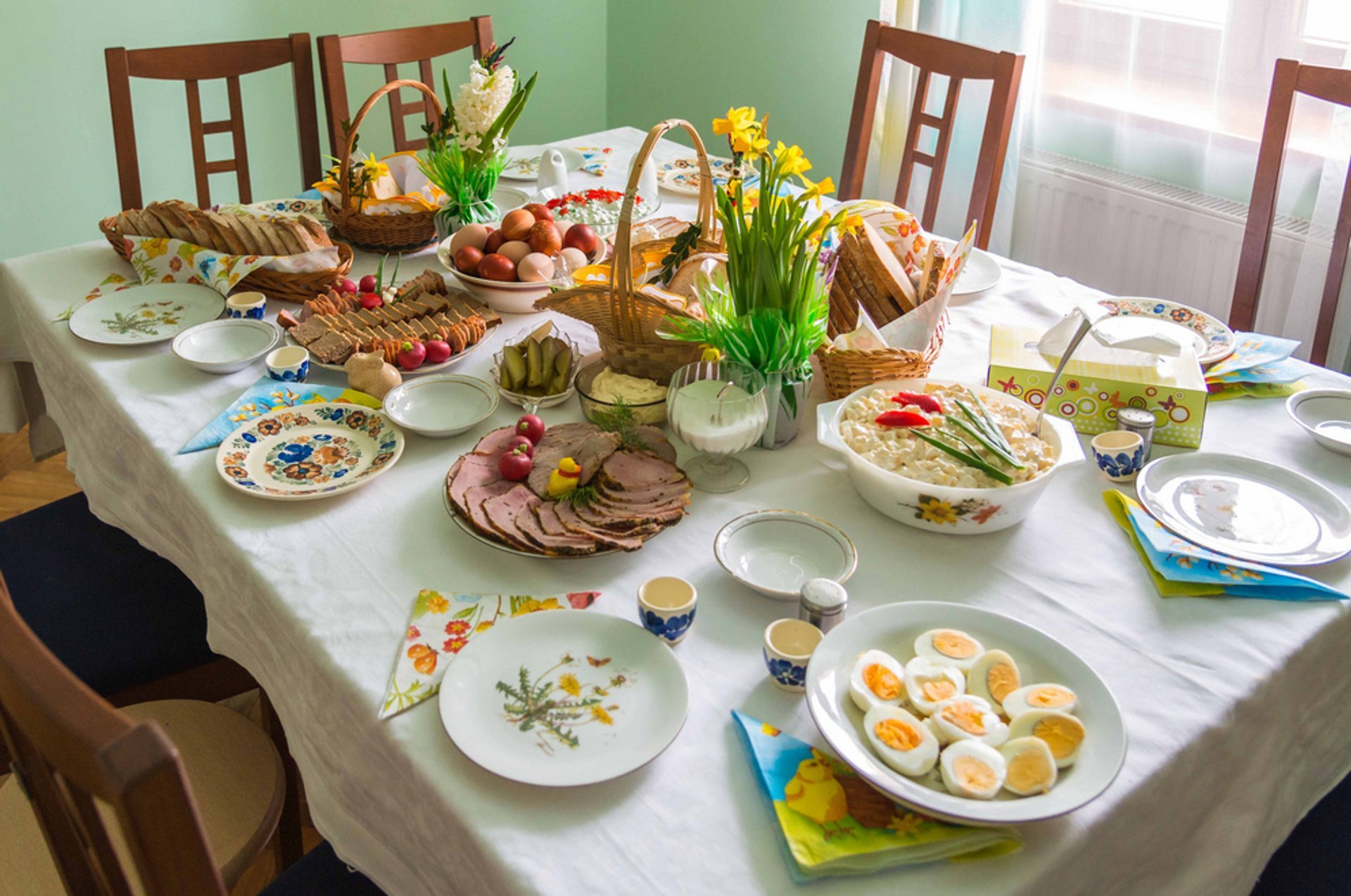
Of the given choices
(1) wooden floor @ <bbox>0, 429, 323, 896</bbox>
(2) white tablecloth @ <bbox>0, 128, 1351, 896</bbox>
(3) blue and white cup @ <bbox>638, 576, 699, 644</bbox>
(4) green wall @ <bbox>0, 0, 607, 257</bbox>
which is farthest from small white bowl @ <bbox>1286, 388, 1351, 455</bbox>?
(4) green wall @ <bbox>0, 0, 607, 257</bbox>

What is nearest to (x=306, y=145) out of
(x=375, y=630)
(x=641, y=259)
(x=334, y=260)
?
(x=334, y=260)

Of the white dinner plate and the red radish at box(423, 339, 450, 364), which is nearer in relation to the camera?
the white dinner plate

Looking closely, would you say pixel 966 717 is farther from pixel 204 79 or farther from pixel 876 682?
Answer: pixel 204 79

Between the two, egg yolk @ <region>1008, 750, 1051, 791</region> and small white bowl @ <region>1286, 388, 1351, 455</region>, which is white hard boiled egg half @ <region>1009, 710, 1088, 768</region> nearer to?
egg yolk @ <region>1008, 750, 1051, 791</region>

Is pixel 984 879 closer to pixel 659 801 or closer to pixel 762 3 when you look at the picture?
pixel 659 801

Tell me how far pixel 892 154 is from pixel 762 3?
0.75 metres

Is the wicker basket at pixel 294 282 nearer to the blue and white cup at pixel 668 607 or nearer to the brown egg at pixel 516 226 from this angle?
the brown egg at pixel 516 226

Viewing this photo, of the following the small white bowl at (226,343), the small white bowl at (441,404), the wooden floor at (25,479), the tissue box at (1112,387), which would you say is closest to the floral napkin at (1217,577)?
the tissue box at (1112,387)

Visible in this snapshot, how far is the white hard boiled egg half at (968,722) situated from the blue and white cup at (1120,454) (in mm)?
495

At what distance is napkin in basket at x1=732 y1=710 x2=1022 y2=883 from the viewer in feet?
2.57

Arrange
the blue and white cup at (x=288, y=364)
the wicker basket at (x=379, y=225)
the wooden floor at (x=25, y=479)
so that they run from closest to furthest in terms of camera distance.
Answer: the blue and white cup at (x=288, y=364)
the wicker basket at (x=379, y=225)
the wooden floor at (x=25, y=479)

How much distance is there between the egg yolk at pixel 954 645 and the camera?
0.94 meters

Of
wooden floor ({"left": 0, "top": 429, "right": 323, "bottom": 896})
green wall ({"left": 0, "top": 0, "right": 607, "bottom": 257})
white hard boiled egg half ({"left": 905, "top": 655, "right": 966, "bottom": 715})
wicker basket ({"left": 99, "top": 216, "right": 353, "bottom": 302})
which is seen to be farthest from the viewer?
green wall ({"left": 0, "top": 0, "right": 607, "bottom": 257})

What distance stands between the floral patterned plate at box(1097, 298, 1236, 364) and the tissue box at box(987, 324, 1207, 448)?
0.05 meters
